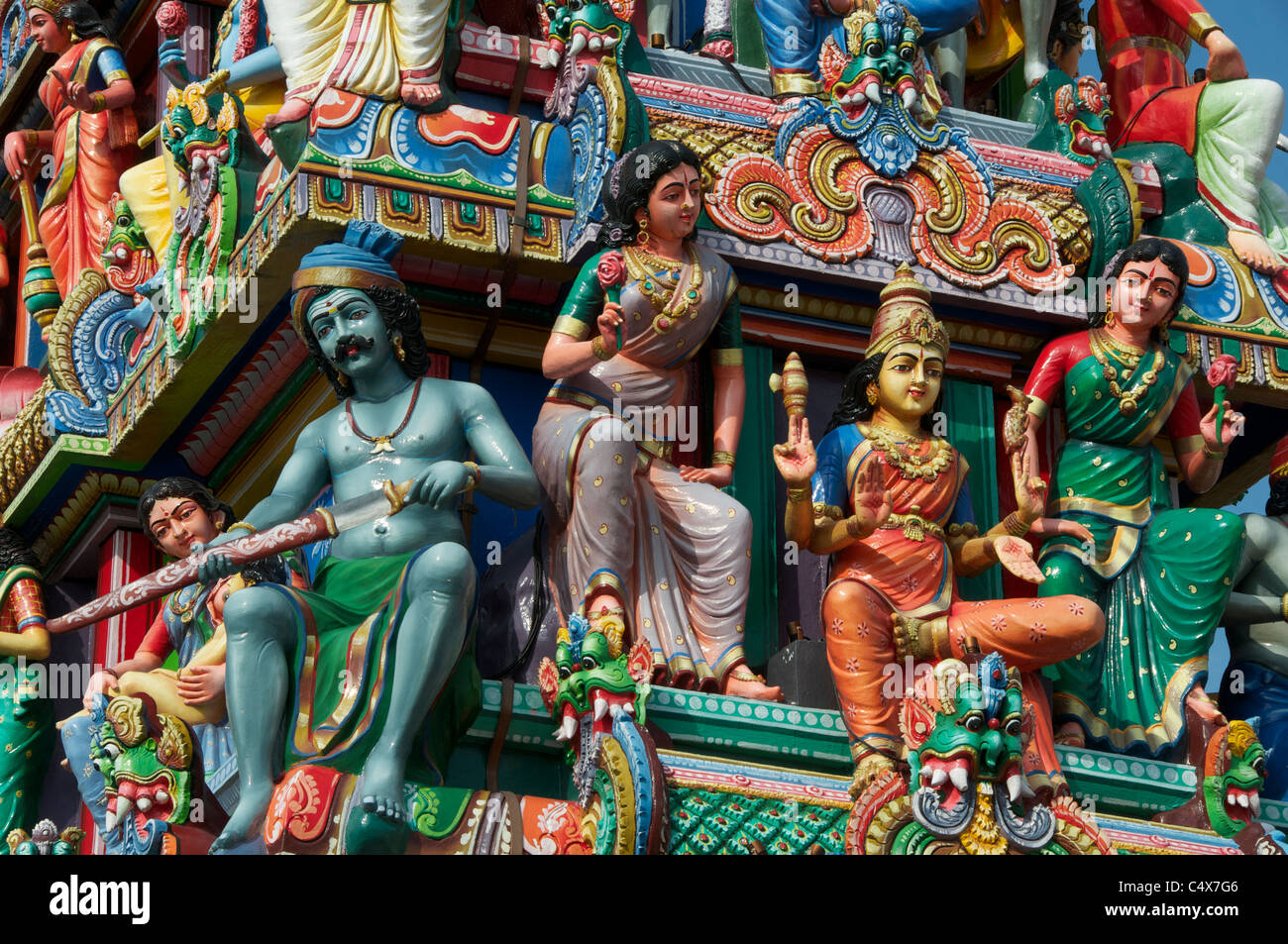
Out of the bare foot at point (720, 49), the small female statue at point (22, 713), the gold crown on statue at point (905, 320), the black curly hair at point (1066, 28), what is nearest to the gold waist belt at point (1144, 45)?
the black curly hair at point (1066, 28)

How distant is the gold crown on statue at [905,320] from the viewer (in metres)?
13.7

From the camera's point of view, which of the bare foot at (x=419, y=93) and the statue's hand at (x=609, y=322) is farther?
the bare foot at (x=419, y=93)

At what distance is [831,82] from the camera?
1466 cm

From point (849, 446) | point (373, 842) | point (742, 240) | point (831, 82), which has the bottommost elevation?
point (373, 842)

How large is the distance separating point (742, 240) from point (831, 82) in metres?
1.13

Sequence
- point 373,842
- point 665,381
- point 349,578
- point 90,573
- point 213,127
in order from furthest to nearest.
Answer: point 90,573
point 213,127
point 665,381
point 349,578
point 373,842

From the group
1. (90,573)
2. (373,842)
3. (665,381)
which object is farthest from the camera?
(90,573)

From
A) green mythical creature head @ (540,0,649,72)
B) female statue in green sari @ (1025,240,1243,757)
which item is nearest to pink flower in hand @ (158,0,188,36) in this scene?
green mythical creature head @ (540,0,649,72)

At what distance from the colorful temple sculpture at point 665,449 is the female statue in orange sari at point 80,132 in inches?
32.3

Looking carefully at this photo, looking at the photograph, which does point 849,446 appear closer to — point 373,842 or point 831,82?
point 831,82

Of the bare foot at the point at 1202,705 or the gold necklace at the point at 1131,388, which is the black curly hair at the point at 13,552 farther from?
the bare foot at the point at 1202,705

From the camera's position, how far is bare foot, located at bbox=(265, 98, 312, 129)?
1376 centimetres

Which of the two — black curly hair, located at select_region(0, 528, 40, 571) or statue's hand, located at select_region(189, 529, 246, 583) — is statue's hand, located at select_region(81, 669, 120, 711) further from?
black curly hair, located at select_region(0, 528, 40, 571)

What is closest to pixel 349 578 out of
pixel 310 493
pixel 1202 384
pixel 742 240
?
pixel 310 493
